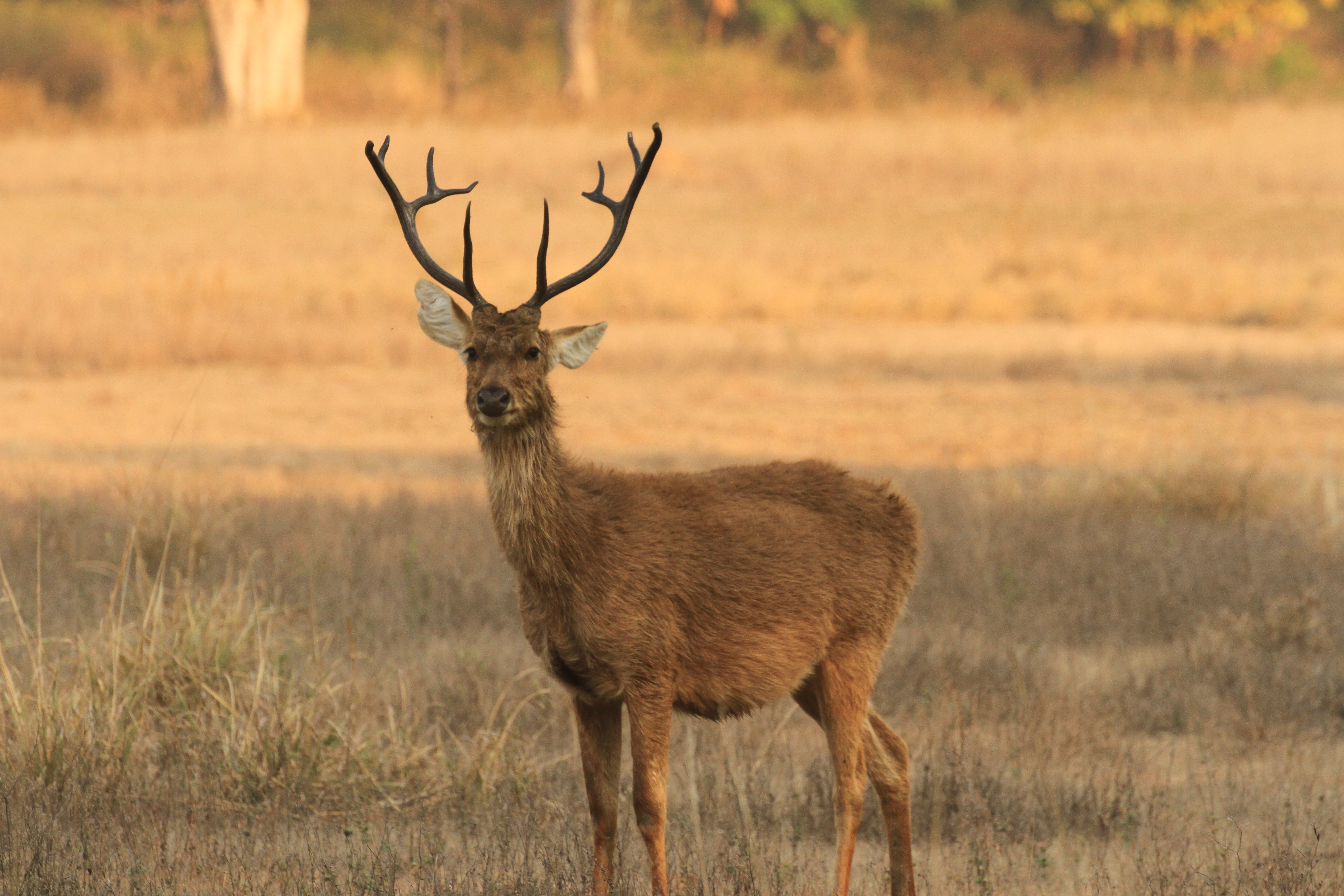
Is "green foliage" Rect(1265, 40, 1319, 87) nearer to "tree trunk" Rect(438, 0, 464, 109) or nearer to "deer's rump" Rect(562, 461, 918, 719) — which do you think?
"tree trunk" Rect(438, 0, 464, 109)

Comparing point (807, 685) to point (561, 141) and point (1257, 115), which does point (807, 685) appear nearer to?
point (561, 141)

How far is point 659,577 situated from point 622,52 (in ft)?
130

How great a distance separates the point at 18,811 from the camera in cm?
637

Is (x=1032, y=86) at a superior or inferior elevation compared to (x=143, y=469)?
superior

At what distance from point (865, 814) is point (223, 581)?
4.48 metres

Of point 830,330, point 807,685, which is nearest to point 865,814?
point 807,685

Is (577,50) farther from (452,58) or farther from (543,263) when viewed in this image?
(543,263)

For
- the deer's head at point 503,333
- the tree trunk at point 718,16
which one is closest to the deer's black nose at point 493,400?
the deer's head at point 503,333

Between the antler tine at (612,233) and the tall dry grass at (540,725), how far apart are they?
2.01 m

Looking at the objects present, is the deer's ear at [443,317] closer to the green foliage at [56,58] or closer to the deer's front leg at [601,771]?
the deer's front leg at [601,771]

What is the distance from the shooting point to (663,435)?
15.6m

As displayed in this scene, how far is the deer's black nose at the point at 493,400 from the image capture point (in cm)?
522

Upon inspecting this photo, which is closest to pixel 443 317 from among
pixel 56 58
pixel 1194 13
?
pixel 56 58

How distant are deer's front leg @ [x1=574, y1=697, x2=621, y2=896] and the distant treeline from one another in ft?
104
